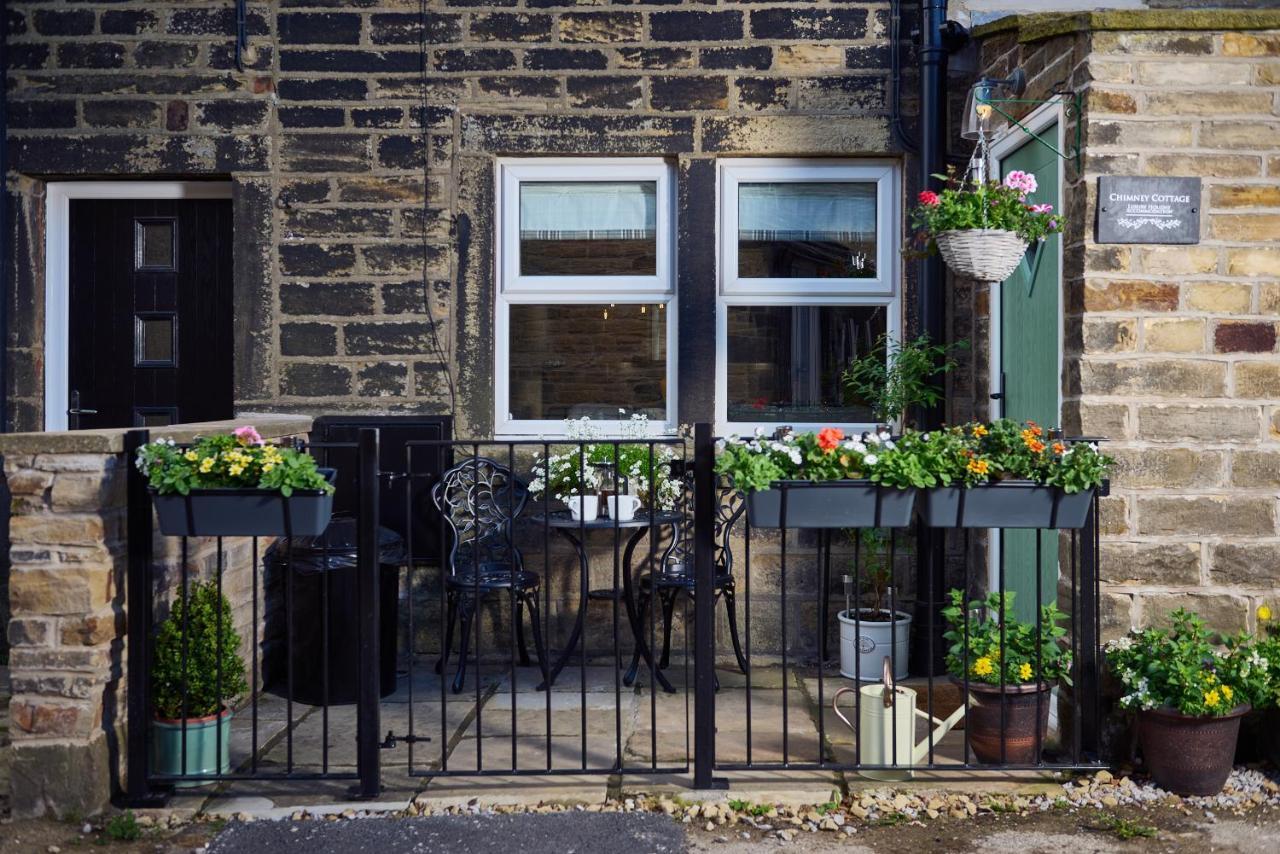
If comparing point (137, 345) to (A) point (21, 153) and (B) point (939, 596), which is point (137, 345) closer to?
(A) point (21, 153)

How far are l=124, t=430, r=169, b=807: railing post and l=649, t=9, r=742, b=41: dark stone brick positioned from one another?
3.10 metres

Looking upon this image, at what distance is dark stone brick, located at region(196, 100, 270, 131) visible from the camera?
19.4ft

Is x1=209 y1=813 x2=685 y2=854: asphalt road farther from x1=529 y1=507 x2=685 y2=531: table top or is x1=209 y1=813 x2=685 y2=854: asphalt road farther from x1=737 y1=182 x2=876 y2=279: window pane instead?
x1=737 y1=182 x2=876 y2=279: window pane

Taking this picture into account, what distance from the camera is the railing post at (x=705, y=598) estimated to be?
13.1 feet

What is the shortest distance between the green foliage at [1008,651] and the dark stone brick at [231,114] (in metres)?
3.79

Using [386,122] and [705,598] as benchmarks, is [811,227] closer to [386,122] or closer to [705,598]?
[386,122]

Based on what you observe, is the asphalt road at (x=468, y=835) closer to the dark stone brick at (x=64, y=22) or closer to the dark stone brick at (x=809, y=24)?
the dark stone brick at (x=809, y=24)

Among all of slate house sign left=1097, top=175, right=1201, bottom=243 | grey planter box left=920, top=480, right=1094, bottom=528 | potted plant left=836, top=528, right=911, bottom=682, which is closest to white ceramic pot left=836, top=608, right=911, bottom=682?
potted plant left=836, top=528, right=911, bottom=682

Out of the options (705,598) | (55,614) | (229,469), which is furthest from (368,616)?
(705,598)

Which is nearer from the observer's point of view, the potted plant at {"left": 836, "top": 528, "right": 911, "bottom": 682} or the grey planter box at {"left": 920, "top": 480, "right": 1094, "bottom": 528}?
the grey planter box at {"left": 920, "top": 480, "right": 1094, "bottom": 528}

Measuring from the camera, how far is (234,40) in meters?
5.90

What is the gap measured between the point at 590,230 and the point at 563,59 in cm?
78

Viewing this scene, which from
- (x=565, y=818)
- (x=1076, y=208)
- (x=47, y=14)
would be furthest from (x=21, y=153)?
(x=1076, y=208)

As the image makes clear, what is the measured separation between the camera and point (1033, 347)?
491cm
